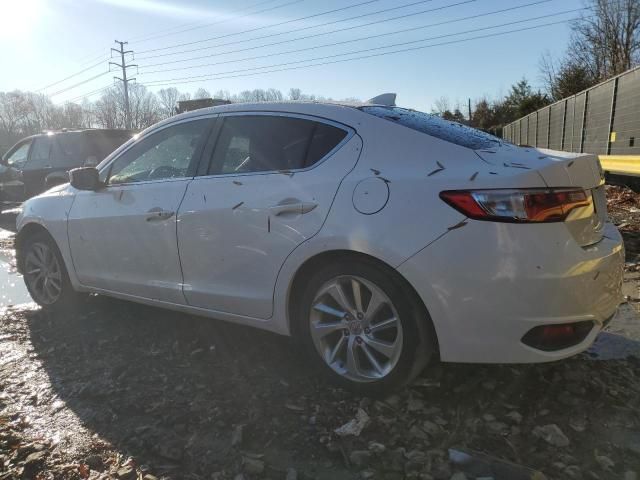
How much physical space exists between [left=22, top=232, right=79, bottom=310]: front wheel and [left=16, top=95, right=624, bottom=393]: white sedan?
43.2 inches

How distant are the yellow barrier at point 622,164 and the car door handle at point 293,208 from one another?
7.11 metres

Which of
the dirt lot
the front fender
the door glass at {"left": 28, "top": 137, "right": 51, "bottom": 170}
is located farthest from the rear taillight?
the door glass at {"left": 28, "top": 137, "right": 51, "bottom": 170}

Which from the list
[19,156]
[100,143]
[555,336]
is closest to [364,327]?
[555,336]

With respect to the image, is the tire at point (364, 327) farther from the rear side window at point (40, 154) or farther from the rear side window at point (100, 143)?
the rear side window at point (40, 154)

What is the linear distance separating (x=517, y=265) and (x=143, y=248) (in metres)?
2.62

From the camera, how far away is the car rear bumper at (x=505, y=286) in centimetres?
231

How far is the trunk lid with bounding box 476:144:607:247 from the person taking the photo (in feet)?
7.91

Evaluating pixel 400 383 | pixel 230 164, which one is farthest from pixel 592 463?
pixel 230 164

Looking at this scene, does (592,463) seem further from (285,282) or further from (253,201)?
(253,201)

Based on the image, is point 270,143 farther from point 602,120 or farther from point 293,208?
point 602,120

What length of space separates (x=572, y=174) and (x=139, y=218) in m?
2.84

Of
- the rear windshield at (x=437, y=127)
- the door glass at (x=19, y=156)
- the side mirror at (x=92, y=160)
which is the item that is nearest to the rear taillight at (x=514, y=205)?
the rear windshield at (x=437, y=127)

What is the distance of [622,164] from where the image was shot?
29.6ft

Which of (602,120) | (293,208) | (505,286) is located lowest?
(505,286)
